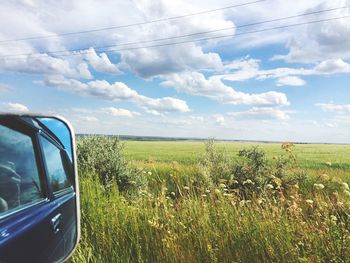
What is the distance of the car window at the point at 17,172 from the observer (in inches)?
42.0

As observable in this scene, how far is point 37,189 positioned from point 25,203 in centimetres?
11

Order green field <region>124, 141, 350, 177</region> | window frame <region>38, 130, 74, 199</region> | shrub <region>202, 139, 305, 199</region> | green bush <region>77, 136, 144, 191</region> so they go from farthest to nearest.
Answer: green field <region>124, 141, 350, 177</region>
shrub <region>202, 139, 305, 199</region>
green bush <region>77, 136, 144, 191</region>
window frame <region>38, 130, 74, 199</region>

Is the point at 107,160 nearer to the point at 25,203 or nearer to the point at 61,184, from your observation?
the point at 61,184

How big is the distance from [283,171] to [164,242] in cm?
1253

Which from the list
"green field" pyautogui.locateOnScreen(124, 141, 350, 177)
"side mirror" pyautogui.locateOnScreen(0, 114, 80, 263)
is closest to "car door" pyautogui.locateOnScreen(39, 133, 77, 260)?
"side mirror" pyautogui.locateOnScreen(0, 114, 80, 263)

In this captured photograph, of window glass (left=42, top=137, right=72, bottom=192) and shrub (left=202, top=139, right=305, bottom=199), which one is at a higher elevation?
window glass (left=42, top=137, right=72, bottom=192)

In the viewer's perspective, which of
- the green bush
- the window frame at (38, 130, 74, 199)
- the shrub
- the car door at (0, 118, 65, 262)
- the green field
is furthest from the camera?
the green field

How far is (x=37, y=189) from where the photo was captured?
132 cm

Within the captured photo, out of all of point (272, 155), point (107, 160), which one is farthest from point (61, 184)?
point (272, 155)

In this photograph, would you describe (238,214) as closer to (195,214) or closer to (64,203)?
(195,214)

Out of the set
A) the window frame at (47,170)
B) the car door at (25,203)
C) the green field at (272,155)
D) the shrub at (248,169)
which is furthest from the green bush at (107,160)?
the car door at (25,203)

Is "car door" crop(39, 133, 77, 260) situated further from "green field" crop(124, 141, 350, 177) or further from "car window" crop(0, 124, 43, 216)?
"green field" crop(124, 141, 350, 177)

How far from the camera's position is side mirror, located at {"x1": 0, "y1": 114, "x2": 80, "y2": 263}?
103 centimetres

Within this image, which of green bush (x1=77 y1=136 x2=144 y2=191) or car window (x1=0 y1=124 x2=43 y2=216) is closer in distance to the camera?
car window (x1=0 y1=124 x2=43 y2=216)
